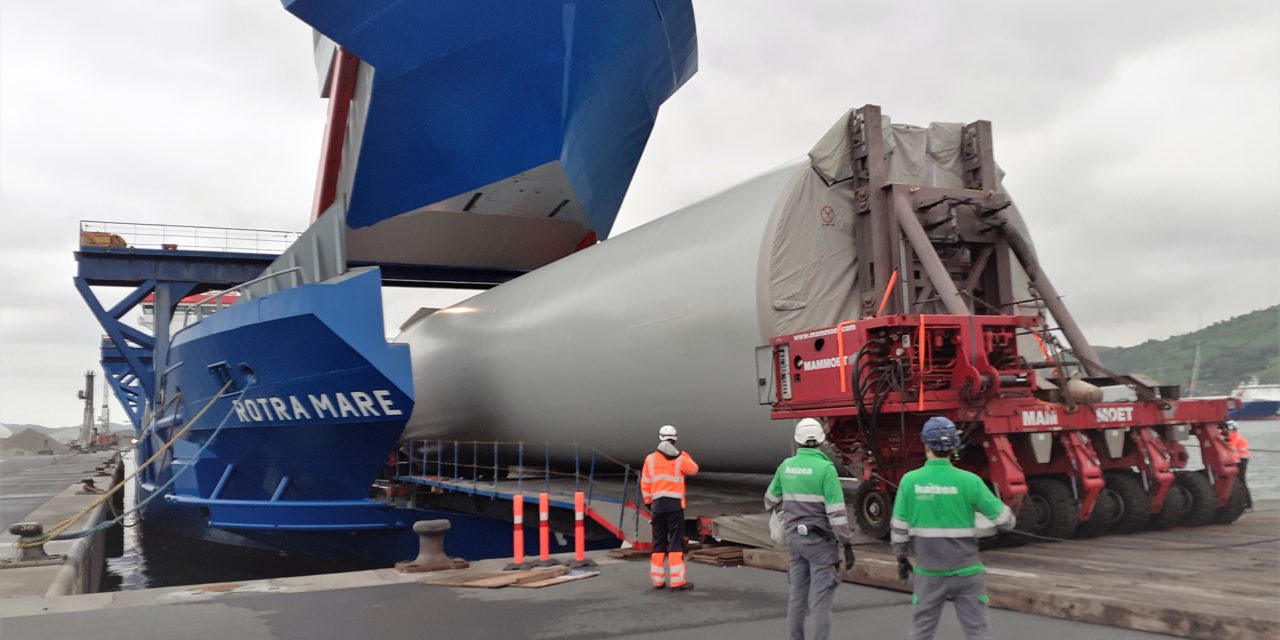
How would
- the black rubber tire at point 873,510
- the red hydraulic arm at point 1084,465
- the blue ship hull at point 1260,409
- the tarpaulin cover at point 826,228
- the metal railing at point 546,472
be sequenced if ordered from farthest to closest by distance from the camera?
1. the blue ship hull at point 1260,409
2. the metal railing at point 546,472
3. the tarpaulin cover at point 826,228
4. the black rubber tire at point 873,510
5. the red hydraulic arm at point 1084,465

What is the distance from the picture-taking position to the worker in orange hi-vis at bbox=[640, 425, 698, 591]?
8195mm

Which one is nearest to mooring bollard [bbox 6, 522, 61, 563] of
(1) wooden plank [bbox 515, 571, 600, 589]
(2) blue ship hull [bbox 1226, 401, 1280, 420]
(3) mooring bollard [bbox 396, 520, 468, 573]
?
(3) mooring bollard [bbox 396, 520, 468, 573]

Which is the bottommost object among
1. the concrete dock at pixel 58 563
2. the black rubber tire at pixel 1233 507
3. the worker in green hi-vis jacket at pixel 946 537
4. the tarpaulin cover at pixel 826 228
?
the concrete dock at pixel 58 563

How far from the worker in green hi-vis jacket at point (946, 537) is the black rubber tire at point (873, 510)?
158 inches

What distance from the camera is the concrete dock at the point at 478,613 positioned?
6.52 m

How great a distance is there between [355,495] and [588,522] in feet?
16.5

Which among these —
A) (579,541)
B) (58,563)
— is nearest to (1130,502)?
(579,541)

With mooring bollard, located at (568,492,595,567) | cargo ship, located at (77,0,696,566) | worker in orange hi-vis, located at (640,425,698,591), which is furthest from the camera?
cargo ship, located at (77,0,696,566)

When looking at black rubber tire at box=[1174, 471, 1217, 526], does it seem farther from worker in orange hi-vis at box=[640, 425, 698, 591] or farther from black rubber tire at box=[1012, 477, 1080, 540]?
worker in orange hi-vis at box=[640, 425, 698, 591]

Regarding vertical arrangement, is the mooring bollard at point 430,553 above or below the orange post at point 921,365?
below

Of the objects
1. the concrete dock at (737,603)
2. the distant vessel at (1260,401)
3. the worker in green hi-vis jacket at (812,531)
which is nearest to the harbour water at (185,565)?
the concrete dock at (737,603)

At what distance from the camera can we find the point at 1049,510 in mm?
8688

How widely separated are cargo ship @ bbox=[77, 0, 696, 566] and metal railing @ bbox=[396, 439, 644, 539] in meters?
1.29

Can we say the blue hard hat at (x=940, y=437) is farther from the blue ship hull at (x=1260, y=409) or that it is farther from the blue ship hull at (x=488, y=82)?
the blue ship hull at (x=1260, y=409)
